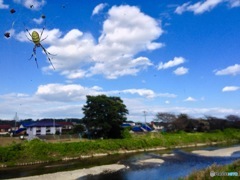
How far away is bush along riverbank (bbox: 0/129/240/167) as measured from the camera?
54875 mm

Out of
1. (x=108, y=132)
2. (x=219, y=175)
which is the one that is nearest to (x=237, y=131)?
(x=108, y=132)

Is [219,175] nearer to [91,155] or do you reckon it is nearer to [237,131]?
[91,155]

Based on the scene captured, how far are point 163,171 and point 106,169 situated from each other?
8.72 metres

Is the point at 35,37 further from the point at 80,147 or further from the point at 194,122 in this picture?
the point at 194,122

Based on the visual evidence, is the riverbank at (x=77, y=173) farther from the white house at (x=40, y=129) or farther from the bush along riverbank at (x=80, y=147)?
the white house at (x=40, y=129)

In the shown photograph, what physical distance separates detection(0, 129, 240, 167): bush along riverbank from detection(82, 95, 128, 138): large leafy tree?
441cm

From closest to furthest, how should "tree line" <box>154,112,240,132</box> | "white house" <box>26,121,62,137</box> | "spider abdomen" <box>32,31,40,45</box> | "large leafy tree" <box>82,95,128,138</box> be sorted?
"spider abdomen" <box>32,31,40,45</box> → "large leafy tree" <box>82,95,128,138</box> → "white house" <box>26,121,62,137</box> → "tree line" <box>154,112,240,132</box>

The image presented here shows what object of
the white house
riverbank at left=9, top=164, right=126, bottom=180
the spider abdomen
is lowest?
riverbank at left=9, top=164, right=126, bottom=180

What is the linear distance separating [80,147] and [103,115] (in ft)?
41.6

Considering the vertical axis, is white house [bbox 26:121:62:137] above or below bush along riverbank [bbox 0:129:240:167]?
Answer: above

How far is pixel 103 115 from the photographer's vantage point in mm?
75062

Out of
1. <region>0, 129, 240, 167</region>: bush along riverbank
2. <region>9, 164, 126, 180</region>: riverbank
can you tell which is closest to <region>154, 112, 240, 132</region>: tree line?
<region>0, 129, 240, 167</region>: bush along riverbank

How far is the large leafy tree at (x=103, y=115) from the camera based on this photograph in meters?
74.8

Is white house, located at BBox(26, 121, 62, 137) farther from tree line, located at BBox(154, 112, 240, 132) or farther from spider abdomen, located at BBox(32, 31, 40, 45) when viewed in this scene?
spider abdomen, located at BBox(32, 31, 40, 45)
